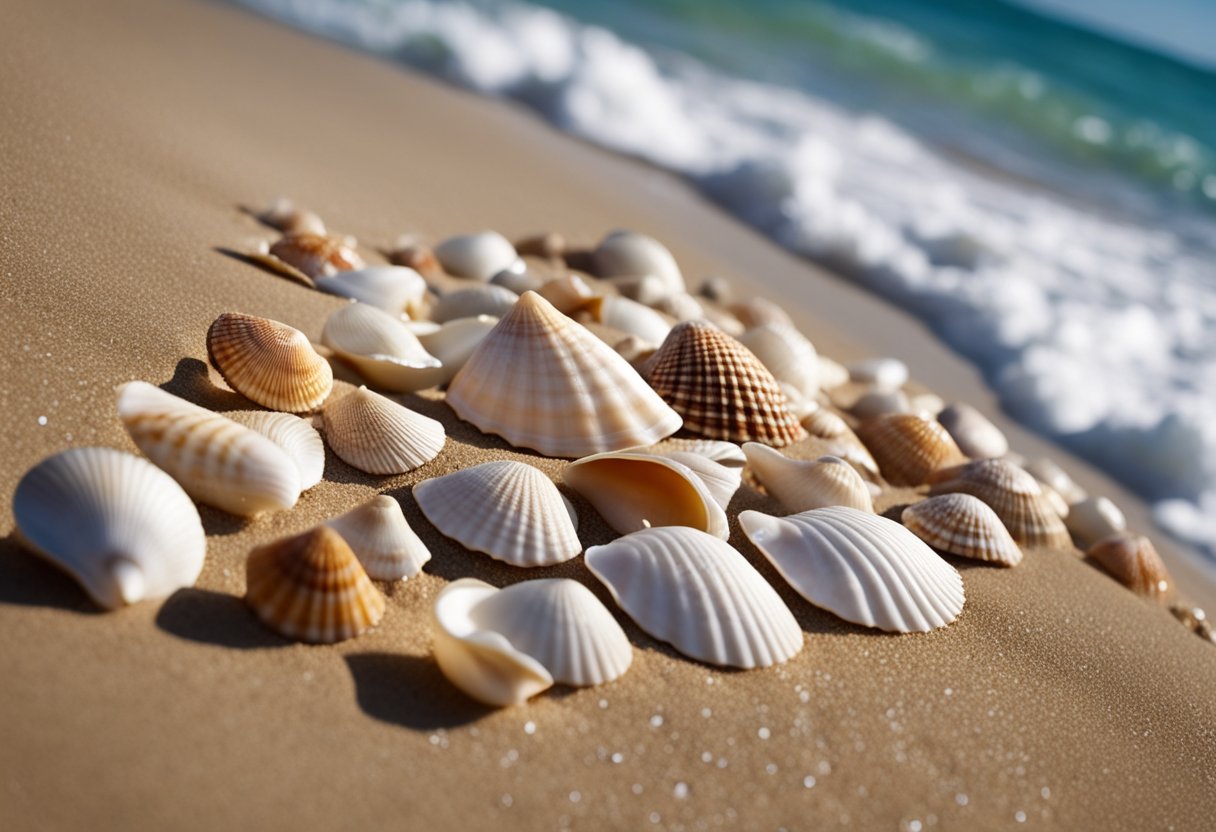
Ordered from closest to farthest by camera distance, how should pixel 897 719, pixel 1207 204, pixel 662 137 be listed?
pixel 897 719 < pixel 662 137 < pixel 1207 204

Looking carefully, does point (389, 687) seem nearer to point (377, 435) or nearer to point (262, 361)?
point (377, 435)

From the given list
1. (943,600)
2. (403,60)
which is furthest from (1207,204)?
(943,600)

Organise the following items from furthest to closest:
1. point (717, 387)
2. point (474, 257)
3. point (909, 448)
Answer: point (474, 257) < point (909, 448) < point (717, 387)

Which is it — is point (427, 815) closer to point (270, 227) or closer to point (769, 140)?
point (270, 227)

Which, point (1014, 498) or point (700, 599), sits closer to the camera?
point (700, 599)

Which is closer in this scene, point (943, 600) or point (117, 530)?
point (117, 530)

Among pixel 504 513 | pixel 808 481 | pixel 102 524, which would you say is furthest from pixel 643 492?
pixel 102 524

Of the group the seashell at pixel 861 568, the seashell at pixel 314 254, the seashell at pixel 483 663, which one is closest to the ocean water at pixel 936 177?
the seashell at pixel 861 568
